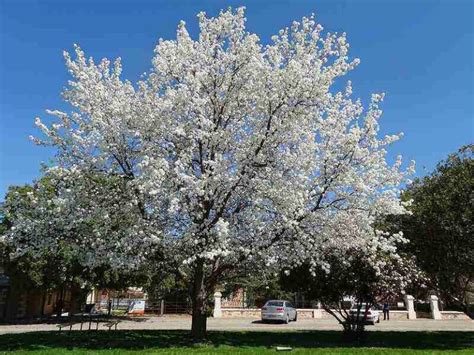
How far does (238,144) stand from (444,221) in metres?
8.03

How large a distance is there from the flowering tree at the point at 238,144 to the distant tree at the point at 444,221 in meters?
3.32

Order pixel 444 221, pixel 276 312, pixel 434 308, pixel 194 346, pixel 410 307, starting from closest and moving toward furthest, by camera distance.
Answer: pixel 194 346 < pixel 444 221 < pixel 276 312 < pixel 434 308 < pixel 410 307

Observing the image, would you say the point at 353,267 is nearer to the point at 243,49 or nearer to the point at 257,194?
the point at 257,194

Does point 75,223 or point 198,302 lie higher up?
point 75,223

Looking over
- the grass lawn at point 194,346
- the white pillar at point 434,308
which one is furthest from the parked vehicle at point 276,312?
the white pillar at point 434,308

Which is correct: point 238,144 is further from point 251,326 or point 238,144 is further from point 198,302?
point 251,326

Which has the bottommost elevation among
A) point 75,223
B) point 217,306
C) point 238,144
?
point 217,306

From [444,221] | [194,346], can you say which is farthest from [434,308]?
[194,346]

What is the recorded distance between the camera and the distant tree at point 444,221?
56.3ft

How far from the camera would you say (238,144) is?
14977mm

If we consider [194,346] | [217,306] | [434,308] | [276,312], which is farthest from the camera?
[434,308]

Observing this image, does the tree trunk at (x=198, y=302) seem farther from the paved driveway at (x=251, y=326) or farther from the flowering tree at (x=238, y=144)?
the paved driveway at (x=251, y=326)

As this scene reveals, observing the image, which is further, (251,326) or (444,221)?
(251,326)

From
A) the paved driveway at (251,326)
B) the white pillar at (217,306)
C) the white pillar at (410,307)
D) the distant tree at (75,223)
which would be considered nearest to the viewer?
the distant tree at (75,223)
